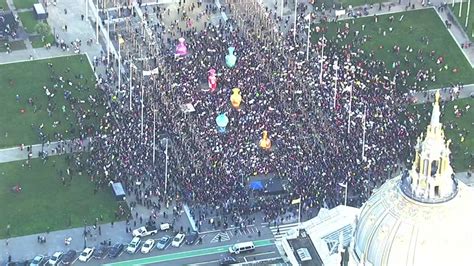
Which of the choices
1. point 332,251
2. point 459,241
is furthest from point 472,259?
point 332,251

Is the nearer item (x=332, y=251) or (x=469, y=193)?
(x=469, y=193)

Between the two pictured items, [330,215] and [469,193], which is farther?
[330,215]

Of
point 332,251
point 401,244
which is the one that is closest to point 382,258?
point 401,244

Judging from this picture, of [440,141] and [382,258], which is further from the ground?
[440,141]

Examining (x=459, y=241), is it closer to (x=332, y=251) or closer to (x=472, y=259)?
(x=472, y=259)

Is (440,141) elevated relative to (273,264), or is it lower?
elevated

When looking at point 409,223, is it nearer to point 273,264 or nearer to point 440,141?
point 440,141
